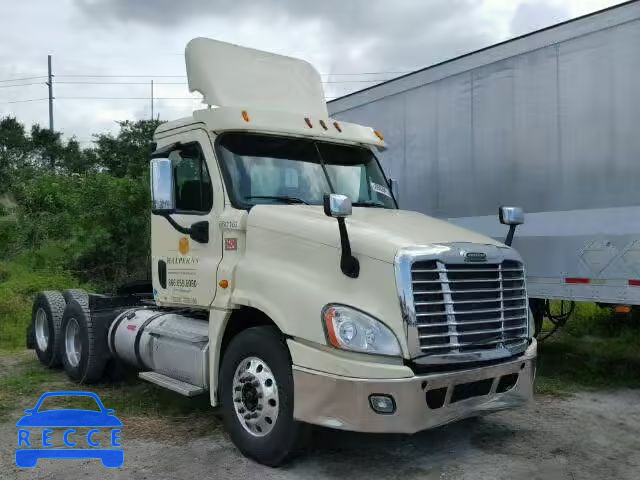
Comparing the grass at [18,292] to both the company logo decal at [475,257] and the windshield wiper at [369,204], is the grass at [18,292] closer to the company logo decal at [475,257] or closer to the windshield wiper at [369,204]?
the windshield wiper at [369,204]

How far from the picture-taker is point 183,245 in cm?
575

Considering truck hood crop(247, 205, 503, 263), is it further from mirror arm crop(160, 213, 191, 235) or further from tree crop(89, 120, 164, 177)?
tree crop(89, 120, 164, 177)

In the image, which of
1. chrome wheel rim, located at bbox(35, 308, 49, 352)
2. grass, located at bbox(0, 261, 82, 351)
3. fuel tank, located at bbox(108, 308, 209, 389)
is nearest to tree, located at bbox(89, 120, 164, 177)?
grass, located at bbox(0, 261, 82, 351)

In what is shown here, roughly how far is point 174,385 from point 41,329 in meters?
4.02

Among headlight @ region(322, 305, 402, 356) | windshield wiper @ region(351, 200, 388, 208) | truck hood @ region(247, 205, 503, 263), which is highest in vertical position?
windshield wiper @ region(351, 200, 388, 208)

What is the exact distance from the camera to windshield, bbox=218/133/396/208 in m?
5.29

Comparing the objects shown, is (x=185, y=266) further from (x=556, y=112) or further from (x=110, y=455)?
(x=556, y=112)

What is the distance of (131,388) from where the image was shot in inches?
287

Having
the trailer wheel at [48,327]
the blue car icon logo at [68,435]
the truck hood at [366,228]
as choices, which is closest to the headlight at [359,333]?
the truck hood at [366,228]

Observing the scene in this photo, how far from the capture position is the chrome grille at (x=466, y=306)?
4.17m

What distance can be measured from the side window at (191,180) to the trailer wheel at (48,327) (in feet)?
11.1

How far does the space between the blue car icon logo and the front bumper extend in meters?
1.71

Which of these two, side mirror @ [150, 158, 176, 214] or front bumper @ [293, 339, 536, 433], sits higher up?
side mirror @ [150, 158, 176, 214]

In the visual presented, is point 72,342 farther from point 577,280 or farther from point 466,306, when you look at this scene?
point 577,280
